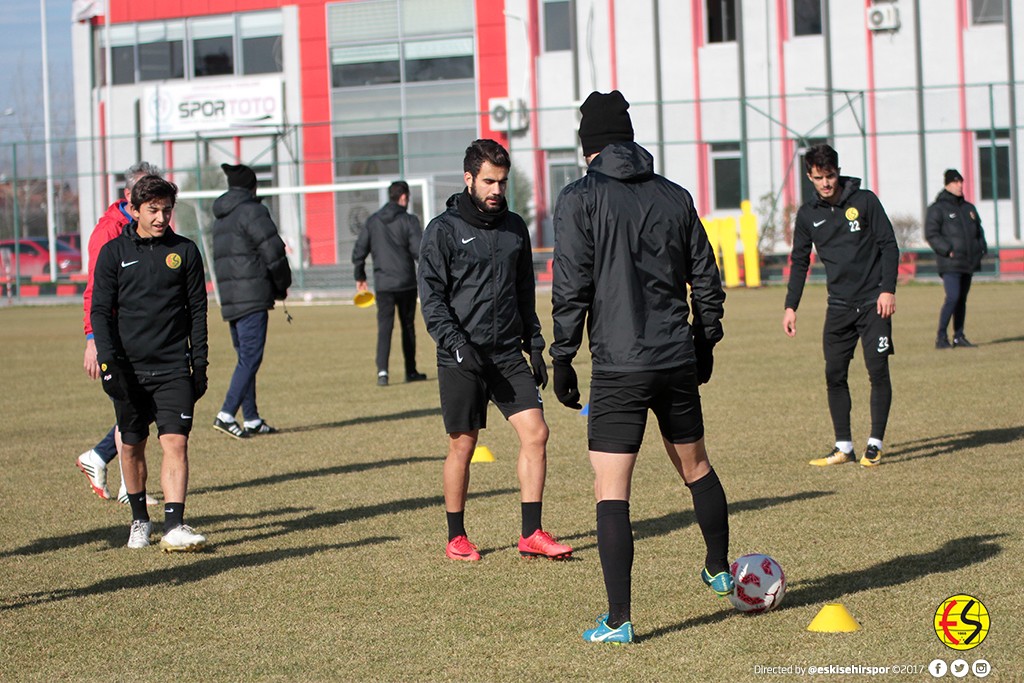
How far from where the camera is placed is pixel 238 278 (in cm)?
1117

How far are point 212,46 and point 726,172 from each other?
16.6 meters

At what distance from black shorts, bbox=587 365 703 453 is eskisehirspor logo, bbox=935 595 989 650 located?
1.23 metres

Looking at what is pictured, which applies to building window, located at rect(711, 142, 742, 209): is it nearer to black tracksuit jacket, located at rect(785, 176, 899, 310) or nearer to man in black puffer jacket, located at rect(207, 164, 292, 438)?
man in black puffer jacket, located at rect(207, 164, 292, 438)

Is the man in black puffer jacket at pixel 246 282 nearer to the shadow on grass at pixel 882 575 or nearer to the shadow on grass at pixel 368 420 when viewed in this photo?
the shadow on grass at pixel 368 420

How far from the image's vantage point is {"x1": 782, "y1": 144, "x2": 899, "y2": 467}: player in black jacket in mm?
8891

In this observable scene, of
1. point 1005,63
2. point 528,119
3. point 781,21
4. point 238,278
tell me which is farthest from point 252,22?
point 238,278

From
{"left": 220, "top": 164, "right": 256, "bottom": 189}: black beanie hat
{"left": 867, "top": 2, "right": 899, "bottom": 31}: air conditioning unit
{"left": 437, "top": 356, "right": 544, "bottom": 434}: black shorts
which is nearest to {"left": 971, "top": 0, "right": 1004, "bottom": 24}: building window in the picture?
{"left": 867, "top": 2, "right": 899, "bottom": 31}: air conditioning unit

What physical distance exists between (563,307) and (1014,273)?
91.7 feet

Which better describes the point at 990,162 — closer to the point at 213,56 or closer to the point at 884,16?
the point at 884,16

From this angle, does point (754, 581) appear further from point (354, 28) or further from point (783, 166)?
point (354, 28)

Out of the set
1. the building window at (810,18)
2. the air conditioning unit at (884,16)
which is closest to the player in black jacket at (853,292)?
the air conditioning unit at (884,16)

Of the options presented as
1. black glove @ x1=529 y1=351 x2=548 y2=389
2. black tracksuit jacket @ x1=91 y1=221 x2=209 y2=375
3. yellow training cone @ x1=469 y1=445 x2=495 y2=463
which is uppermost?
black tracksuit jacket @ x1=91 y1=221 x2=209 y2=375

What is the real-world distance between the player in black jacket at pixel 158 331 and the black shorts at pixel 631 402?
103 inches

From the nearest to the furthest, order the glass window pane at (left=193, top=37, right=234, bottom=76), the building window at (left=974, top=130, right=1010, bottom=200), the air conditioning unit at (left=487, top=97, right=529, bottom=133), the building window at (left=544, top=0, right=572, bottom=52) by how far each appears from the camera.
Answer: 1. the building window at (left=974, top=130, right=1010, bottom=200)
2. the air conditioning unit at (left=487, top=97, right=529, bottom=133)
3. the building window at (left=544, top=0, right=572, bottom=52)
4. the glass window pane at (left=193, top=37, right=234, bottom=76)
